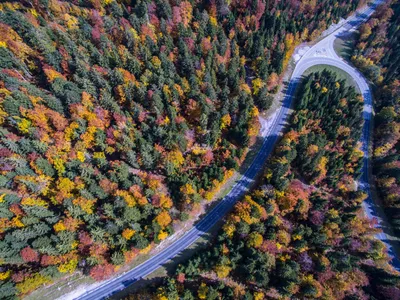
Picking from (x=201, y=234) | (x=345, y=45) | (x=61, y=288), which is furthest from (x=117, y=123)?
(x=345, y=45)

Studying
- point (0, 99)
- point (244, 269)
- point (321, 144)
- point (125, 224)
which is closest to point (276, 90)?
point (321, 144)

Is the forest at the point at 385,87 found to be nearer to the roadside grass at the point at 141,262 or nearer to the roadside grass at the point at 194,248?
the roadside grass at the point at 194,248

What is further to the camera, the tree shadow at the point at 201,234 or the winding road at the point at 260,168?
the winding road at the point at 260,168

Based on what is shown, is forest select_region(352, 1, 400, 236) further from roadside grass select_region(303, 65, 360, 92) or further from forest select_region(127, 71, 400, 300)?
forest select_region(127, 71, 400, 300)

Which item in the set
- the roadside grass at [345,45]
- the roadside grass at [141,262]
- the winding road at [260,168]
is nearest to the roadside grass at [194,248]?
the roadside grass at [141,262]

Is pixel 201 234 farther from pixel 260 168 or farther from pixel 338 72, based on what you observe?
pixel 338 72

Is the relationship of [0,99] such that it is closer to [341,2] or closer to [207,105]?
[207,105]
